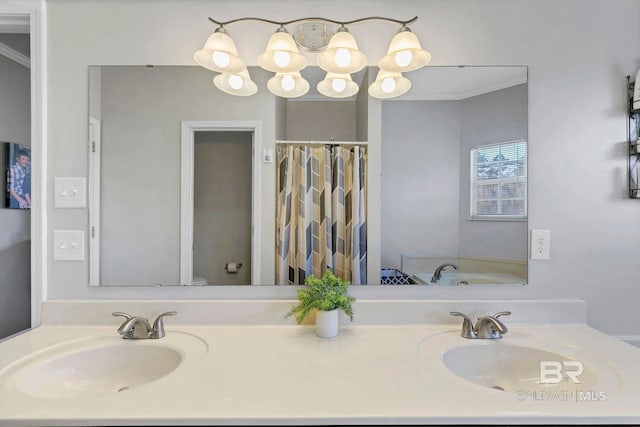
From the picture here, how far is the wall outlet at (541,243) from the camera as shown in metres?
1.35

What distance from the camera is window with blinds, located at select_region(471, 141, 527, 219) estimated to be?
135 centimetres

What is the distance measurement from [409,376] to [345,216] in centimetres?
65

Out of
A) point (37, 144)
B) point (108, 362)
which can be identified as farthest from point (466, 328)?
point (37, 144)

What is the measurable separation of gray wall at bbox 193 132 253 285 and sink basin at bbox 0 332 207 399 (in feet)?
1.03

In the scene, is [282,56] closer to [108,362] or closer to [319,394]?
[319,394]

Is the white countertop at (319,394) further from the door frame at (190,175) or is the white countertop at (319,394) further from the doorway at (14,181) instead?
the doorway at (14,181)

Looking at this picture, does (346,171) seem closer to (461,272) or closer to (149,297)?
(461,272)

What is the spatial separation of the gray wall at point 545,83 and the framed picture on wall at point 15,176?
2.19ft

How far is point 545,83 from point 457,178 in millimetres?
532

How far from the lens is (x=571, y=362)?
1.07 metres

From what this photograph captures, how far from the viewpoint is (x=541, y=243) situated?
4.43 ft

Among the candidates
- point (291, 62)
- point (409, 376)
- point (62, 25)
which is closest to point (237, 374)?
point (409, 376)

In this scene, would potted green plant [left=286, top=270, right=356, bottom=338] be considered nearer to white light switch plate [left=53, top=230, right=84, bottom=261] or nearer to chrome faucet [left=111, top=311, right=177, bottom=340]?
chrome faucet [left=111, top=311, right=177, bottom=340]

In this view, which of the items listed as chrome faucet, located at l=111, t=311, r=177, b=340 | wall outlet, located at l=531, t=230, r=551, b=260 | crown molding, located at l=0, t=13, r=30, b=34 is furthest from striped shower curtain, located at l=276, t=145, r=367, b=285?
crown molding, located at l=0, t=13, r=30, b=34
